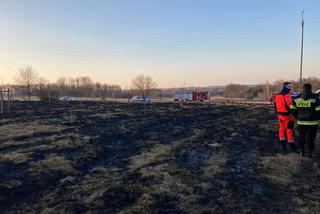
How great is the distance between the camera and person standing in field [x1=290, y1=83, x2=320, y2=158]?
6668mm

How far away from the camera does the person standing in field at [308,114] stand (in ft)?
21.9

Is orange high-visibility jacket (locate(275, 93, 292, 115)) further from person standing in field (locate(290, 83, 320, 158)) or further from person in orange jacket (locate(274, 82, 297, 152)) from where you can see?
person standing in field (locate(290, 83, 320, 158))

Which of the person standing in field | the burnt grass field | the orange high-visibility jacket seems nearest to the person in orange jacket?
the orange high-visibility jacket

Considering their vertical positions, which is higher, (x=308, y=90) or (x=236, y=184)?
(x=308, y=90)

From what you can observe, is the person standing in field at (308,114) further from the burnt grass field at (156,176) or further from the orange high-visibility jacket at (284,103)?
the burnt grass field at (156,176)

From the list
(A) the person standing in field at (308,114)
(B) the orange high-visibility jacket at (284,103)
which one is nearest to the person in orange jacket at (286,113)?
(B) the orange high-visibility jacket at (284,103)

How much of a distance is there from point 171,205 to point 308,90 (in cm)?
468

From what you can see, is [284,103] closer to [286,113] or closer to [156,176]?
[286,113]

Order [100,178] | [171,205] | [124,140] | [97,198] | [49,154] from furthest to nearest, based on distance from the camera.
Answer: [124,140] → [49,154] → [100,178] → [97,198] → [171,205]

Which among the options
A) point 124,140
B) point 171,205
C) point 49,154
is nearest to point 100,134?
point 124,140

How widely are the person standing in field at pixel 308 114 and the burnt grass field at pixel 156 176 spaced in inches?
22.1

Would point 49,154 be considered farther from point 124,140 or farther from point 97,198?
point 97,198

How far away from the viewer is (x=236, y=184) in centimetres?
539

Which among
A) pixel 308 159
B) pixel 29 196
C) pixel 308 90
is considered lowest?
A: pixel 29 196
